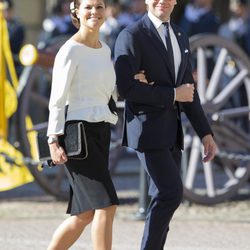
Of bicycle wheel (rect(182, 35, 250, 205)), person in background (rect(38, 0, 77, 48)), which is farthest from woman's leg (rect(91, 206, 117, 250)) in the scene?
person in background (rect(38, 0, 77, 48))

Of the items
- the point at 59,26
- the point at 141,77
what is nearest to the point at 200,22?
the point at 59,26

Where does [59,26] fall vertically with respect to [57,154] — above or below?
below

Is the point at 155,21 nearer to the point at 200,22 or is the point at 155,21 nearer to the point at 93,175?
the point at 93,175

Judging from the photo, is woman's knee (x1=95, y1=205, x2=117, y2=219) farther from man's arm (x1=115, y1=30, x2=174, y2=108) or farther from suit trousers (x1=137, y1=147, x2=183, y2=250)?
man's arm (x1=115, y1=30, x2=174, y2=108)

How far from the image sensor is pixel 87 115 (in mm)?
5215

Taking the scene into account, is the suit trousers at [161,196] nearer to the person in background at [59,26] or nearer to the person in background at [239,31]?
the person in background at [59,26]

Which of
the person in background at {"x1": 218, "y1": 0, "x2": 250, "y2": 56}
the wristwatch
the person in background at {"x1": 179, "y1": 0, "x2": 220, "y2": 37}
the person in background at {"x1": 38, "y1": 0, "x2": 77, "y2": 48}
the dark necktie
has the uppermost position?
the dark necktie

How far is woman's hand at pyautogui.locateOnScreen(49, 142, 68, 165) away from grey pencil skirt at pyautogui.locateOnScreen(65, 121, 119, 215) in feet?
0.39

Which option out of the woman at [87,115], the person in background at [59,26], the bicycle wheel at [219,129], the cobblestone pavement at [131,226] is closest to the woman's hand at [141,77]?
the woman at [87,115]

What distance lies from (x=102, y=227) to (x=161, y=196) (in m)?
0.37

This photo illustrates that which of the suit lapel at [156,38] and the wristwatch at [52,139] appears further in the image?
the suit lapel at [156,38]

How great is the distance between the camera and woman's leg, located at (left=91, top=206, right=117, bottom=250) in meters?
5.24

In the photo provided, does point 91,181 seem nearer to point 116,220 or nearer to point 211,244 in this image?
point 211,244

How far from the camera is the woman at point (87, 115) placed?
17.0ft
